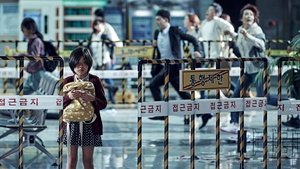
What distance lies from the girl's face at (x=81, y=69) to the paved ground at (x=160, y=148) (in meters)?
2.46

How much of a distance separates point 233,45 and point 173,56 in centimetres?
119

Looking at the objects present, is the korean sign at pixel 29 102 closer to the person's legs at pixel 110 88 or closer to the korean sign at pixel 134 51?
the korean sign at pixel 134 51

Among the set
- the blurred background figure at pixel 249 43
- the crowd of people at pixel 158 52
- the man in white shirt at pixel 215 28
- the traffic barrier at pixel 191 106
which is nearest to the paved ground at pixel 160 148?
the crowd of people at pixel 158 52

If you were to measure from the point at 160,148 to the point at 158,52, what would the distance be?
2390 mm

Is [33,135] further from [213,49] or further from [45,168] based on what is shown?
[213,49]

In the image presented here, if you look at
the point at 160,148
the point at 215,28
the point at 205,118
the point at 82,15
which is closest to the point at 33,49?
the point at 160,148

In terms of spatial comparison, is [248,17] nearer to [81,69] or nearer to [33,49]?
[33,49]

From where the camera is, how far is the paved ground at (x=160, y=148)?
11844mm

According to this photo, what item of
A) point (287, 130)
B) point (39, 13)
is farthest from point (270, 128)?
point (39, 13)

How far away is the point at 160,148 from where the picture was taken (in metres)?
13.2

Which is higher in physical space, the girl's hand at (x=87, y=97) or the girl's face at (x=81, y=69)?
the girl's face at (x=81, y=69)

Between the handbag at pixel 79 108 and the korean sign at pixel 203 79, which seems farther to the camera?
the korean sign at pixel 203 79

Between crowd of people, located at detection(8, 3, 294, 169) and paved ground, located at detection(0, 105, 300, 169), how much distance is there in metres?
0.61

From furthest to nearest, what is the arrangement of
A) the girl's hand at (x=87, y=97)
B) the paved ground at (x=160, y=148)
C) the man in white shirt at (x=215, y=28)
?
the man in white shirt at (x=215, y=28) → the paved ground at (x=160, y=148) → the girl's hand at (x=87, y=97)
